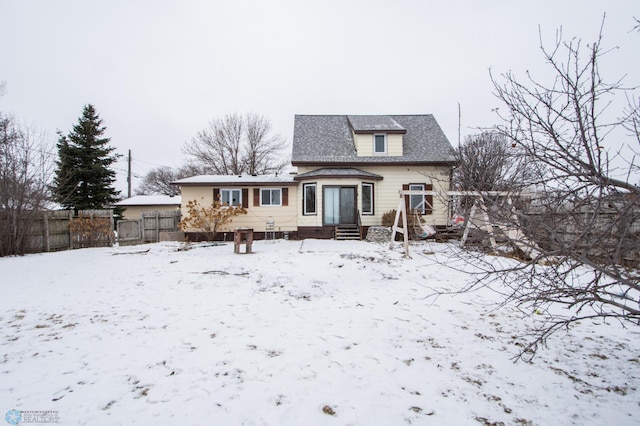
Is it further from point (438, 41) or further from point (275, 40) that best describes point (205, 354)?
point (275, 40)

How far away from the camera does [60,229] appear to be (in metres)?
12.2

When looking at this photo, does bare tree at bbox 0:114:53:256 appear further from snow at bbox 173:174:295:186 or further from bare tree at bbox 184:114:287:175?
bare tree at bbox 184:114:287:175

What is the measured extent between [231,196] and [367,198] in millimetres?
7791

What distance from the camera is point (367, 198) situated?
15898 mm

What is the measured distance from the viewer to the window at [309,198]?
1570 centimetres

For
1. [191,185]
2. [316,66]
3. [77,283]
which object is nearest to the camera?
[77,283]

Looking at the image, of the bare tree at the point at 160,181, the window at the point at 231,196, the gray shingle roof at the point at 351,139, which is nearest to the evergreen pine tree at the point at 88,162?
the window at the point at 231,196

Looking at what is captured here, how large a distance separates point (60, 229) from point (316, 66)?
18.6 metres

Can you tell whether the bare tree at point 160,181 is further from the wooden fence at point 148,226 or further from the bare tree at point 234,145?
the wooden fence at point 148,226

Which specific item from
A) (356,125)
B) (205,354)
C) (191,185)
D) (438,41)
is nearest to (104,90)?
(191,185)

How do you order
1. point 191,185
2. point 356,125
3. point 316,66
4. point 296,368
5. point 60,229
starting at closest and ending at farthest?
1. point 296,368
2. point 60,229
3. point 191,185
4. point 356,125
5. point 316,66

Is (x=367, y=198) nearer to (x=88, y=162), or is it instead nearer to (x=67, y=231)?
(x=67, y=231)

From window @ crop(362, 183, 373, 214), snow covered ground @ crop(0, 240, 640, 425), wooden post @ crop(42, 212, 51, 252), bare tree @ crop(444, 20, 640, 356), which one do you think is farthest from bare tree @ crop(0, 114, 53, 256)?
bare tree @ crop(444, 20, 640, 356)

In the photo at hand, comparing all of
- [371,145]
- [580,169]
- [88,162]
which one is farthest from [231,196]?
[88,162]
